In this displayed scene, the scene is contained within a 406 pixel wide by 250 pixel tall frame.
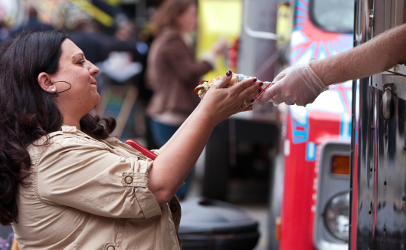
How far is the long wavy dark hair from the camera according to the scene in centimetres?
137

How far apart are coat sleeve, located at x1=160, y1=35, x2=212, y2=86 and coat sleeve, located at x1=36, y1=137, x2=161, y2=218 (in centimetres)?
282

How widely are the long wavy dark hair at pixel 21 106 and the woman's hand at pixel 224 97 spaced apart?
18.8 inches

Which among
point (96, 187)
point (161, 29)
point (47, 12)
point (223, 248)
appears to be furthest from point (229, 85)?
point (47, 12)

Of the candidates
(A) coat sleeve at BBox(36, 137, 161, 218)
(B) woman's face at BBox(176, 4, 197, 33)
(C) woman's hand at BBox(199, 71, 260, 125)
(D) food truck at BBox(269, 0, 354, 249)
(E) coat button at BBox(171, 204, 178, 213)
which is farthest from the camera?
(B) woman's face at BBox(176, 4, 197, 33)

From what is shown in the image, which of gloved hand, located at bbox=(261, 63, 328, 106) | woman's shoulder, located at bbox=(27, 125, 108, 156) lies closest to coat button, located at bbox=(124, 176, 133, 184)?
woman's shoulder, located at bbox=(27, 125, 108, 156)

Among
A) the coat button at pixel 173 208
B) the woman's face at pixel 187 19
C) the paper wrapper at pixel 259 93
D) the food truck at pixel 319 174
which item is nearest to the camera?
the paper wrapper at pixel 259 93

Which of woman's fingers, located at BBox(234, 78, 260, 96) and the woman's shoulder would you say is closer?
the woman's shoulder

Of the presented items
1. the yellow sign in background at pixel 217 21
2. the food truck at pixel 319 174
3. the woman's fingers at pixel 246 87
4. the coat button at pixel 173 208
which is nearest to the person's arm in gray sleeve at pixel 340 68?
the woman's fingers at pixel 246 87

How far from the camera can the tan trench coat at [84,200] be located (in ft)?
4.37

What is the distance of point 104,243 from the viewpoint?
1.35 metres

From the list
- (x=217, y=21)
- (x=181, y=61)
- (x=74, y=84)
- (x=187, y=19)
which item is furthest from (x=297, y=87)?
(x=217, y=21)

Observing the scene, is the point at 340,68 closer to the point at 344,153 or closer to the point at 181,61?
the point at 344,153

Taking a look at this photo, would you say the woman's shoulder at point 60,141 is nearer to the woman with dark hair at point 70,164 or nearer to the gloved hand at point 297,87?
the woman with dark hair at point 70,164

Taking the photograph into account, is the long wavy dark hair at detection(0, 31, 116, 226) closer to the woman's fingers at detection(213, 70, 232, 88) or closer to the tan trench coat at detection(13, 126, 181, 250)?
the tan trench coat at detection(13, 126, 181, 250)
